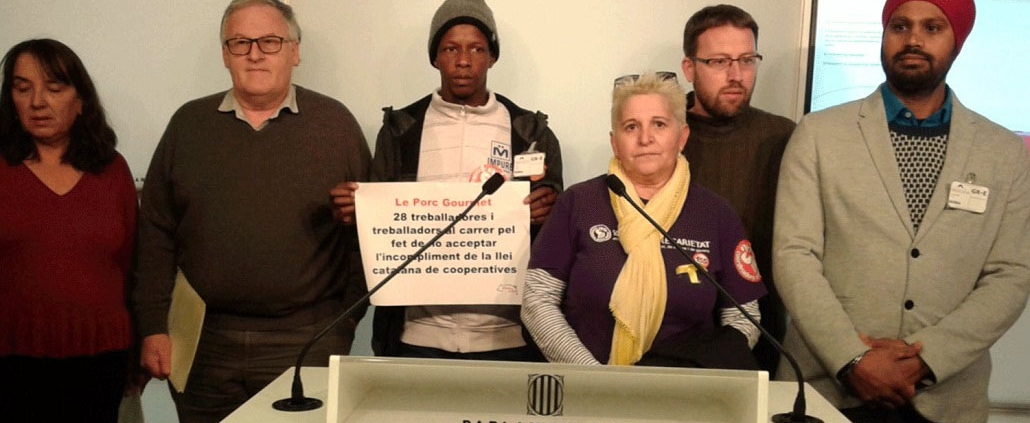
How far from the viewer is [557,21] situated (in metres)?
3.43

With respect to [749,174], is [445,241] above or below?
below

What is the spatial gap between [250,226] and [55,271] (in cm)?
57

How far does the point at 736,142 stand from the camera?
2662 mm

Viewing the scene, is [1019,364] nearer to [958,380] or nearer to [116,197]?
[958,380]

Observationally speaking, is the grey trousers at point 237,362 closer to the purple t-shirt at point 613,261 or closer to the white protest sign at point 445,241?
the white protest sign at point 445,241

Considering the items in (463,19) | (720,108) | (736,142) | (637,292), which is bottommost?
(637,292)

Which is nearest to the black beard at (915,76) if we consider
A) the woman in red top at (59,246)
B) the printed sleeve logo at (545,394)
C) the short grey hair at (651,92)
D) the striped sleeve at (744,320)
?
the short grey hair at (651,92)

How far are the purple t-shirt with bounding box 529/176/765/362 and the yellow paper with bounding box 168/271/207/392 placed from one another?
108cm

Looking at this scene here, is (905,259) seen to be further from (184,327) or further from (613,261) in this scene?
(184,327)

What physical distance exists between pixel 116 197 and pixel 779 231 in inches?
77.9

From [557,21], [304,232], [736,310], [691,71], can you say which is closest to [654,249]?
[736,310]

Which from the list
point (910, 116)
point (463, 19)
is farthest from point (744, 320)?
point (463, 19)

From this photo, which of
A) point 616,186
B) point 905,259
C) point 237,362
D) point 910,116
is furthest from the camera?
point 237,362

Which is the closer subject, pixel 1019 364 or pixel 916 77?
pixel 916 77
